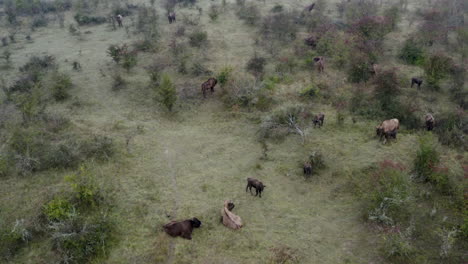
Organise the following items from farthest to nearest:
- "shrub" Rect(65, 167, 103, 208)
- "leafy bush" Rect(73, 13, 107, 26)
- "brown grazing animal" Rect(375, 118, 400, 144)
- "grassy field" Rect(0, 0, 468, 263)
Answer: "leafy bush" Rect(73, 13, 107, 26) → "brown grazing animal" Rect(375, 118, 400, 144) → "shrub" Rect(65, 167, 103, 208) → "grassy field" Rect(0, 0, 468, 263)

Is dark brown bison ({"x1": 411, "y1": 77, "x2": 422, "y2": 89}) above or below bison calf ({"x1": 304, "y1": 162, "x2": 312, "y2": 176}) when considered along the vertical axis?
above

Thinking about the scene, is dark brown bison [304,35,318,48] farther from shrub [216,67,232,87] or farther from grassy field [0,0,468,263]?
shrub [216,67,232,87]

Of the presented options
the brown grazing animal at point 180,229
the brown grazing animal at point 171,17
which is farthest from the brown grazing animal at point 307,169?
the brown grazing animal at point 171,17

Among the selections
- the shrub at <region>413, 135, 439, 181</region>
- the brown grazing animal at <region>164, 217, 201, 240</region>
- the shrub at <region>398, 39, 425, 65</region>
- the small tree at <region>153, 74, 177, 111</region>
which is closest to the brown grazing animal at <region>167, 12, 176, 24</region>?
the small tree at <region>153, 74, 177, 111</region>

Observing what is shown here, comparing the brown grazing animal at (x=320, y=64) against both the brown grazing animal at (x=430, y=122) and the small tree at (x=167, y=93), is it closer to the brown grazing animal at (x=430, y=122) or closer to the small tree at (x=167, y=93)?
the brown grazing animal at (x=430, y=122)

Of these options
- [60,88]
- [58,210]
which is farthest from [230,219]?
[60,88]

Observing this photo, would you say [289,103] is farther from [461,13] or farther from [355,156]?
[461,13]

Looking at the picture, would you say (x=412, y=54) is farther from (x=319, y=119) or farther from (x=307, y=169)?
(x=307, y=169)
